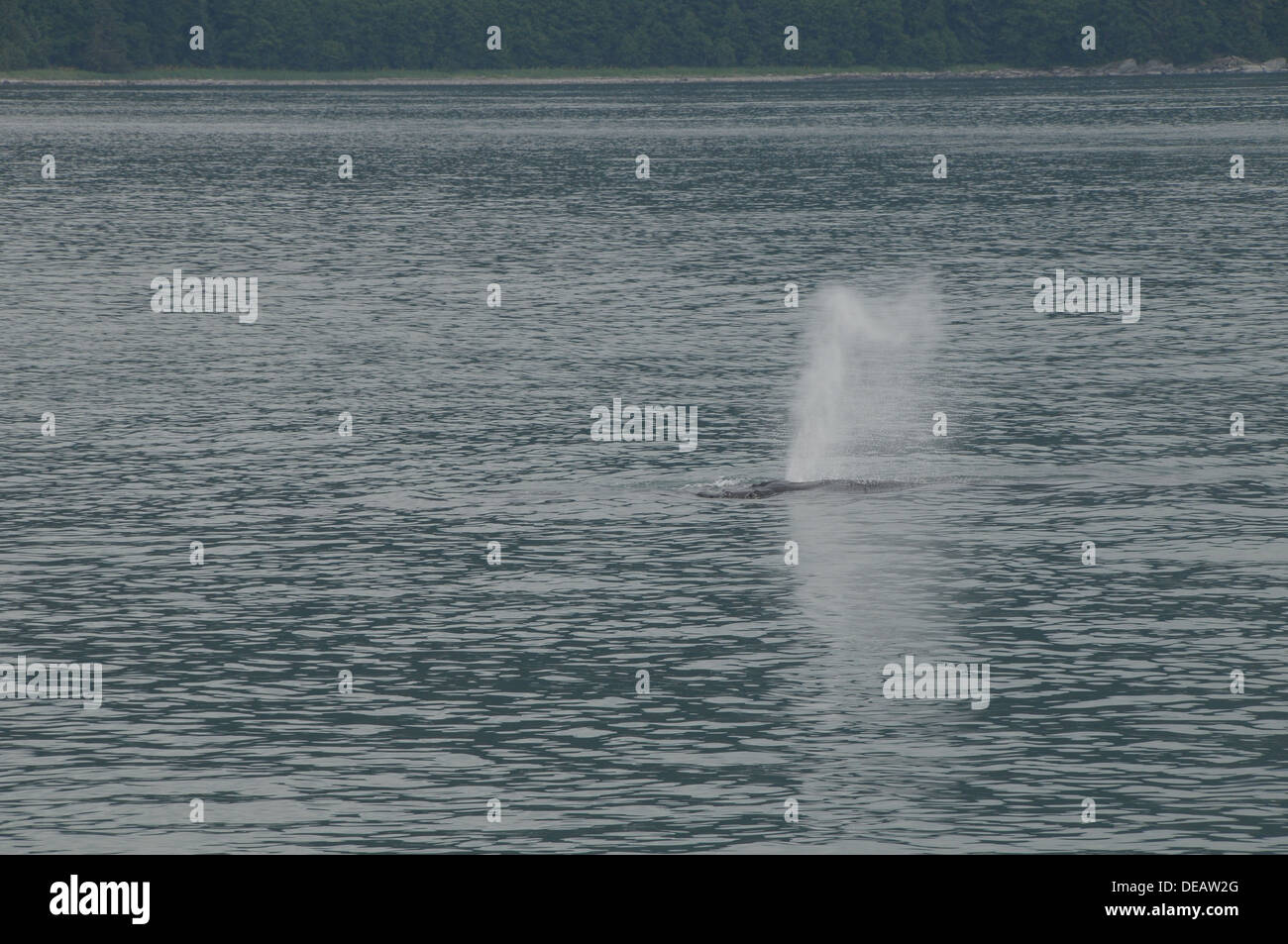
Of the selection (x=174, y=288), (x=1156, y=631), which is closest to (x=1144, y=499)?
(x=1156, y=631)

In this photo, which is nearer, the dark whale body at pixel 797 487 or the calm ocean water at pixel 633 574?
the calm ocean water at pixel 633 574

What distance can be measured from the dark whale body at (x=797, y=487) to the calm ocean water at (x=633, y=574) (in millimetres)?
953

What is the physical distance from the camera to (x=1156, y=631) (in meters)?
44.3

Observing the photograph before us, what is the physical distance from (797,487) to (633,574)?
10.8 metres

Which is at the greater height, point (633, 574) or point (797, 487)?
point (797, 487)

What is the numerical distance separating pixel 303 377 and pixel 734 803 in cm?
5061

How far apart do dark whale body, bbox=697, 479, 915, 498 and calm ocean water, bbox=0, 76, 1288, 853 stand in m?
0.95

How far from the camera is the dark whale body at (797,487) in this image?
192 feet

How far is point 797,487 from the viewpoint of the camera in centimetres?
5891

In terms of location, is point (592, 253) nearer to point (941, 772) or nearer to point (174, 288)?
point (174, 288)

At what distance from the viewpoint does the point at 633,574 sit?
162ft

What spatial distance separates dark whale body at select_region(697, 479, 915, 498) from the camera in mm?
58562

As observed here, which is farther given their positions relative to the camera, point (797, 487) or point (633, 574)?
point (797, 487)
